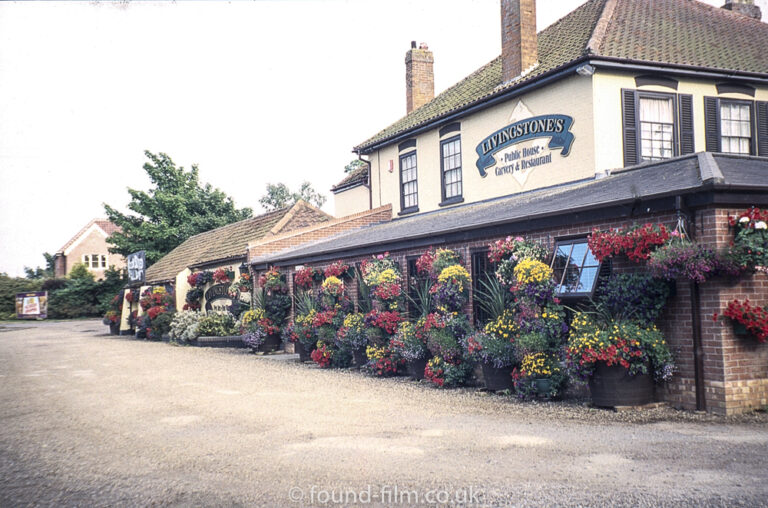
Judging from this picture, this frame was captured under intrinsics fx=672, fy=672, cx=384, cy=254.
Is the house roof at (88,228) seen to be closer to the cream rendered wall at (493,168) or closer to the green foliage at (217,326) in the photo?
the green foliage at (217,326)

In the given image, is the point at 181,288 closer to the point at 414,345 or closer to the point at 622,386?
the point at 414,345

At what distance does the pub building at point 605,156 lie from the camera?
29.1 ft

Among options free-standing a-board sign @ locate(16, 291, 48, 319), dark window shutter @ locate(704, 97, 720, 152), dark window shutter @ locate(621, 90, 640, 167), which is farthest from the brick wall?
free-standing a-board sign @ locate(16, 291, 48, 319)

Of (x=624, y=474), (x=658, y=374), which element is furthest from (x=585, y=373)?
(x=624, y=474)

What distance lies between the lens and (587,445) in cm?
725

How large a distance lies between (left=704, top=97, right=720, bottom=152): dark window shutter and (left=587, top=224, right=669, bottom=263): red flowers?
6.92 m

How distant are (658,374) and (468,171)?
9.48 m

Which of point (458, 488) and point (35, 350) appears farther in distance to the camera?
point (35, 350)

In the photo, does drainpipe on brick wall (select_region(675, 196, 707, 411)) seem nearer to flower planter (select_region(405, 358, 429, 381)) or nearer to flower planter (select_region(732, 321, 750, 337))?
flower planter (select_region(732, 321, 750, 337))

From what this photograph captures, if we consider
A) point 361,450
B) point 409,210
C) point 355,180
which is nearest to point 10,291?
→ point 355,180

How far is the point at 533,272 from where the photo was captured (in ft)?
34.5

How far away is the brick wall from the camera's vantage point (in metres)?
8.60

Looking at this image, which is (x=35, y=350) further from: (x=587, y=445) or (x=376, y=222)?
(x=587, y=445)

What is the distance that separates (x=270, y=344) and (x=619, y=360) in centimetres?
1349
